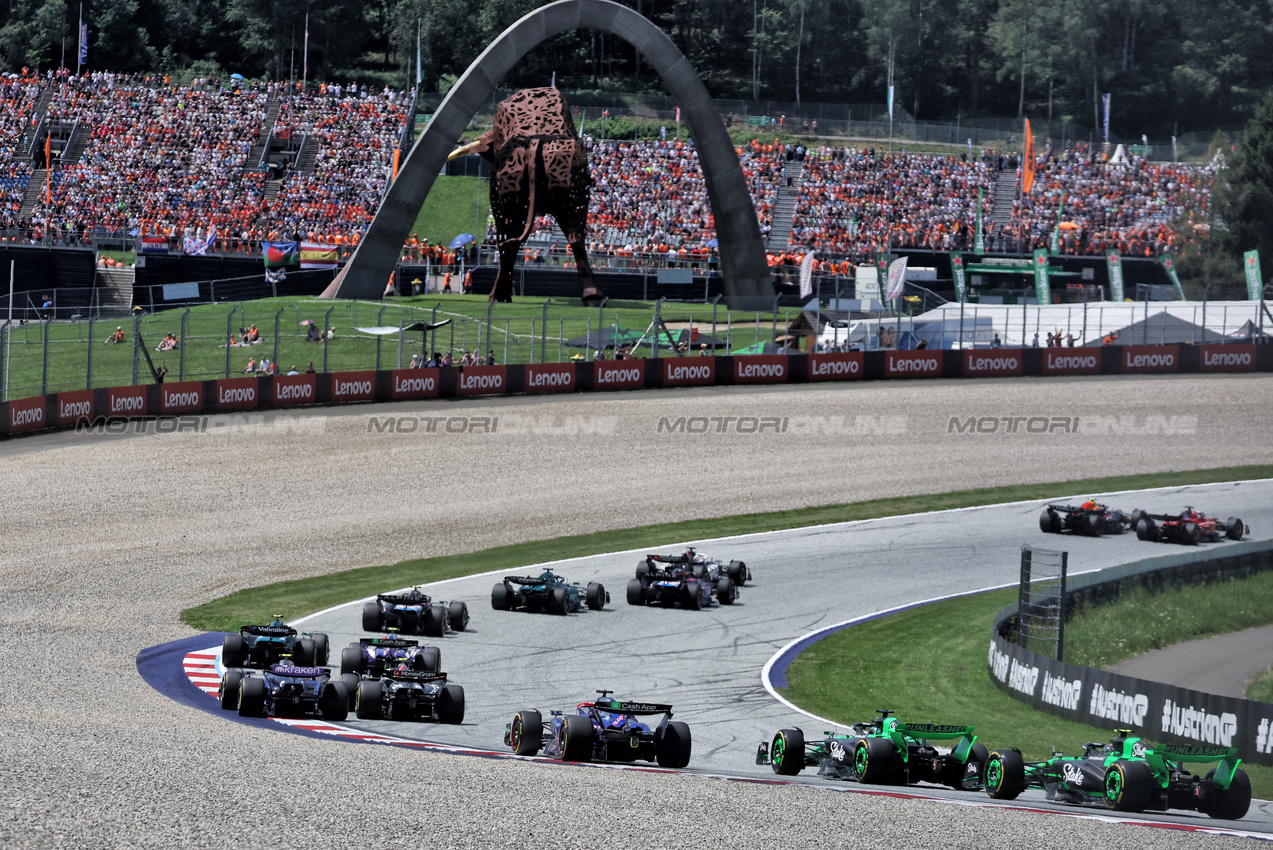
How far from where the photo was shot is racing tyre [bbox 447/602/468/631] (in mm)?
23047

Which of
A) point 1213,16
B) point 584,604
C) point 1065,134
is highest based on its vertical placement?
point 1213,16

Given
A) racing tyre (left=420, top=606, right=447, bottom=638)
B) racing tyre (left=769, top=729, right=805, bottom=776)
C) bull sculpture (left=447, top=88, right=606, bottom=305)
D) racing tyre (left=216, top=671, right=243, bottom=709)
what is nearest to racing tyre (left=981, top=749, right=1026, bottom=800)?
racing tyre (left=769, top=729, right=805, bottom=776)

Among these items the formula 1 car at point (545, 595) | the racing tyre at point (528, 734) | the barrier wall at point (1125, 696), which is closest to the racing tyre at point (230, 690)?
the racing tyre at point (528, 734)

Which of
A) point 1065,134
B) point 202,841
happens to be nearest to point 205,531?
point 202,841

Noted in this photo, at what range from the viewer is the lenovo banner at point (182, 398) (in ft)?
129

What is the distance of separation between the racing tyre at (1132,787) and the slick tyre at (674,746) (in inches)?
171

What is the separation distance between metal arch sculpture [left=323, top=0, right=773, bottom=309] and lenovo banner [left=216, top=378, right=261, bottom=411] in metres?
13.3

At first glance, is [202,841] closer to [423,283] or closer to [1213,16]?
[423,283]

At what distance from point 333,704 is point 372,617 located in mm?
5190

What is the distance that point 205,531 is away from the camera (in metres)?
29.8

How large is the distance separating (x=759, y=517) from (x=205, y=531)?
1216 centimetres

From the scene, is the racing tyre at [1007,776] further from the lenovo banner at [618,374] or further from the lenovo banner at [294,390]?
the lenovo banner at [618,374]

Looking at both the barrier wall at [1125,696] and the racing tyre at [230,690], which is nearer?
the barrier wall at [1125,696]

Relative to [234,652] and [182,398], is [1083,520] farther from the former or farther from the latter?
[182,398]
